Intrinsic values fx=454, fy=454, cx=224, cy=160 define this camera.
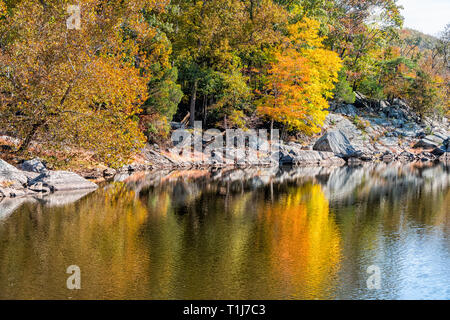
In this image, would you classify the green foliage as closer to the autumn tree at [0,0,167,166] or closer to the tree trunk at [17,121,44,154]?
the autumn tree at [0,0,167,166]

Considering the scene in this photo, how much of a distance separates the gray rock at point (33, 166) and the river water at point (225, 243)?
13.3 ft

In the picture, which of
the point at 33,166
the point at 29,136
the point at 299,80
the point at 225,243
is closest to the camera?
the point at 225,243

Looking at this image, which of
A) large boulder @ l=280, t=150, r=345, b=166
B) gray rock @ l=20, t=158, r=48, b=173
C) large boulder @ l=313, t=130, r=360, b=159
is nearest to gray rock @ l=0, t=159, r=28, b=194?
gray rock @ l=20, t=158, r=48, b=173

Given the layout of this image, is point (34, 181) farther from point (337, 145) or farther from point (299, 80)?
point (337, 145)

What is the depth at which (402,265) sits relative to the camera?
14.9 meters

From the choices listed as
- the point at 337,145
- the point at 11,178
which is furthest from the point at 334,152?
the point at 11,178

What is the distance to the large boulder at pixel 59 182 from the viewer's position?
26.8 metres

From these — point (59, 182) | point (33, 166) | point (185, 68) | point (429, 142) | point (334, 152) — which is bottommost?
point (59, 182)

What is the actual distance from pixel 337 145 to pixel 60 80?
120ft

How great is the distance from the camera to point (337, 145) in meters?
55.4

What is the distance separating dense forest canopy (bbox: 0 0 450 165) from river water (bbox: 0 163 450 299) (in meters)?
5.97

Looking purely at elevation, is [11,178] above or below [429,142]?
below

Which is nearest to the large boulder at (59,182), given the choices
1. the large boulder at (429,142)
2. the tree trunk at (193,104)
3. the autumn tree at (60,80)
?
the autumn tree at (60,80)
